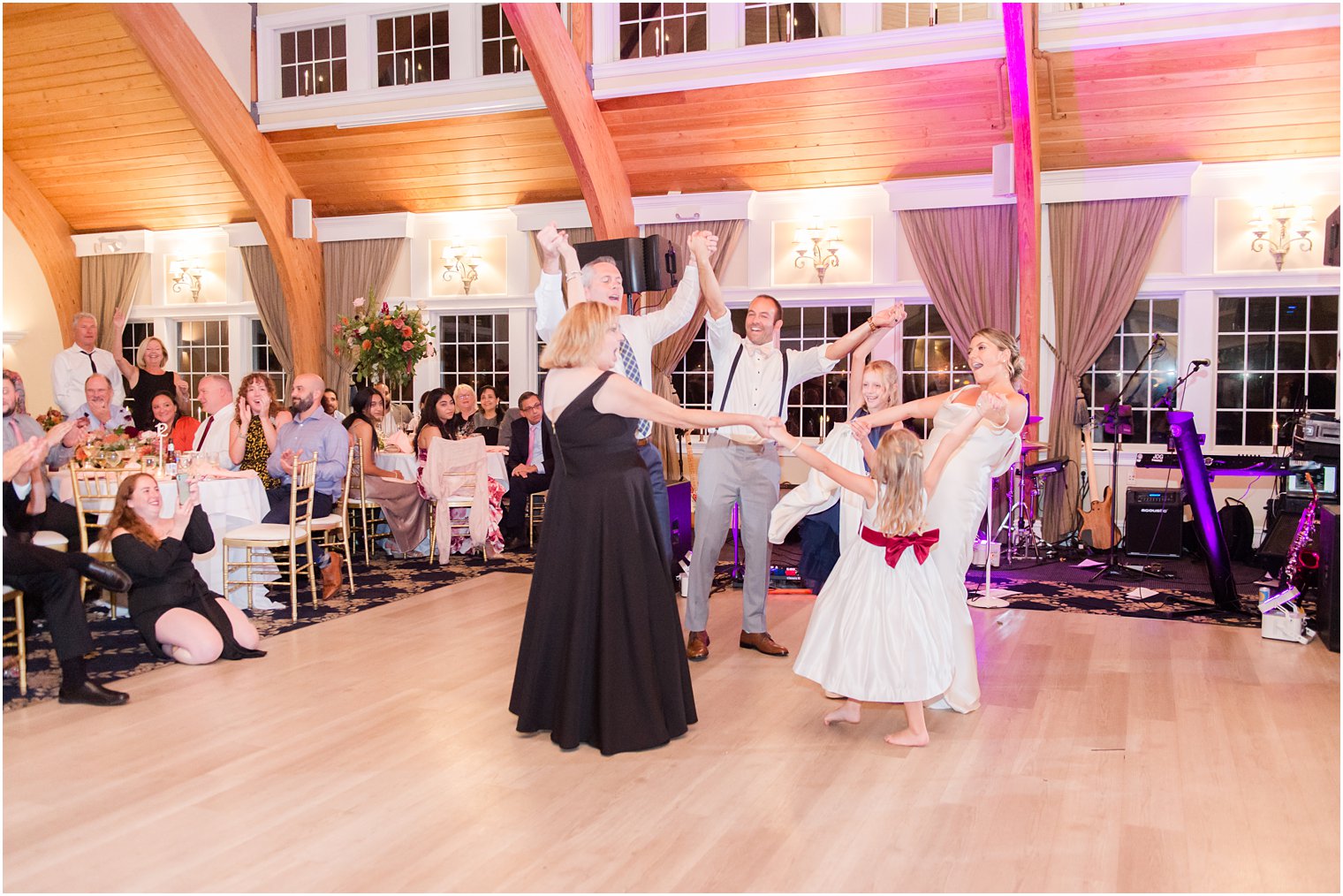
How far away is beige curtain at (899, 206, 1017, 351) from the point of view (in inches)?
364

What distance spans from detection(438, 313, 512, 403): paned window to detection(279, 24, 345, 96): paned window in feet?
8.45

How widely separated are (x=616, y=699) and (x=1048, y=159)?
7214 millimetres

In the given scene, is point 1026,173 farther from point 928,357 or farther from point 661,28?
point 661,28

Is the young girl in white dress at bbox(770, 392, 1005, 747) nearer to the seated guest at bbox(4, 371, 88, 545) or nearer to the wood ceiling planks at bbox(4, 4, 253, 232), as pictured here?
the seated guest at bbox(4, 371, 88, 545)

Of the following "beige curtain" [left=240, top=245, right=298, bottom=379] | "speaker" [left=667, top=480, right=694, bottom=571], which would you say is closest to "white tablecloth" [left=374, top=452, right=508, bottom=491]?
"speaker" [left=667, top=480, right=694, bottom=571]

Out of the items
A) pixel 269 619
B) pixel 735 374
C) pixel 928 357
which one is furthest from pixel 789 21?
pixel 269 619

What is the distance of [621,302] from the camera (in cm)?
466

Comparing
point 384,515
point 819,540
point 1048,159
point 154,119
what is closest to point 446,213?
point 154,119

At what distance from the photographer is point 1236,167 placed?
29.0 ft

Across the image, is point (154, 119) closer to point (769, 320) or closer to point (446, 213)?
point (446, 213)

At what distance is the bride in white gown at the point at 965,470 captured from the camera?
13.5ft

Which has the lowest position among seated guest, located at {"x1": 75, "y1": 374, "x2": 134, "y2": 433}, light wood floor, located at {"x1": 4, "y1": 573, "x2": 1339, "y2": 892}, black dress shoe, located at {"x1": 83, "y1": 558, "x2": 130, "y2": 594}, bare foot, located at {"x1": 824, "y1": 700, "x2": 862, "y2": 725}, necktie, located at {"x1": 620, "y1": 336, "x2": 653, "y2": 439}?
light wood floor, located at {"x1": 4, "y1": 573, "x2": 1339, "y2": 892}

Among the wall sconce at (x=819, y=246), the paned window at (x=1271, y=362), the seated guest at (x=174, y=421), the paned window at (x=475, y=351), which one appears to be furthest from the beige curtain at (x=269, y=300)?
the paned window at (x=1271, y=362)

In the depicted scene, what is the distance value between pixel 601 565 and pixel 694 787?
79 centimetres
